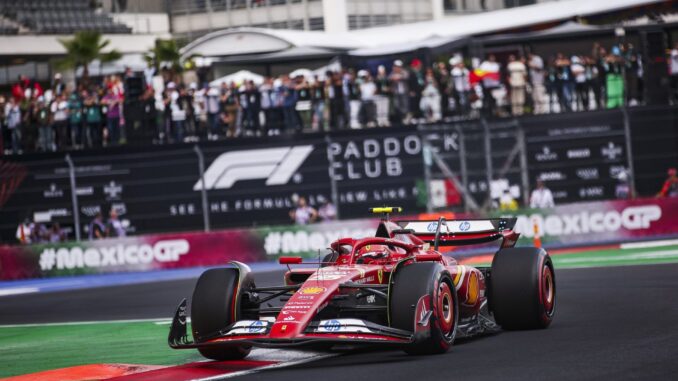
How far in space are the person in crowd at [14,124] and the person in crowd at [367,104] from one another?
30.1ft

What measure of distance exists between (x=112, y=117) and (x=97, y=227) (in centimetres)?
289

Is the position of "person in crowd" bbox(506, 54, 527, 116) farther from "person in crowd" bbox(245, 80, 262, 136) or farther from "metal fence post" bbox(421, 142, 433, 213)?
"person in crowd" bbox(245, 80, 262, 136)

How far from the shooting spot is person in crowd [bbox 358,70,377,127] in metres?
30.6

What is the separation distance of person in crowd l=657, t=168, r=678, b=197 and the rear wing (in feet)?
51.5

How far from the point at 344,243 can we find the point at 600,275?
9122 mm

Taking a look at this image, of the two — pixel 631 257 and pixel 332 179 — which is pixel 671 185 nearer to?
pixel 631 257

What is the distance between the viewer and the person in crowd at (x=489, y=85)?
30000 mm

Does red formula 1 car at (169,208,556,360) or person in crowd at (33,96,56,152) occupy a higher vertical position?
person in crowd at (33,96,56,152)

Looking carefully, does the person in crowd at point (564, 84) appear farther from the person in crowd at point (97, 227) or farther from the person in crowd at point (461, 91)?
the person in crowd at point (97, 227)

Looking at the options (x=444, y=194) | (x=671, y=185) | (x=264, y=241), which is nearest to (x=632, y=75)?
(x=671, y=185)

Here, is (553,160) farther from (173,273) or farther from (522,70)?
(173,273)

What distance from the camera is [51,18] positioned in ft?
169

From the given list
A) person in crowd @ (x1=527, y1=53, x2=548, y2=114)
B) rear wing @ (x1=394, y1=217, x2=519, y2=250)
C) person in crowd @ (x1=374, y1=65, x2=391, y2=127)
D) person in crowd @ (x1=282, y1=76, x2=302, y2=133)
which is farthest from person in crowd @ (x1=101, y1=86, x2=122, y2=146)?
rear wing @ (x1=394, y1=217, x2=519, y2=250)

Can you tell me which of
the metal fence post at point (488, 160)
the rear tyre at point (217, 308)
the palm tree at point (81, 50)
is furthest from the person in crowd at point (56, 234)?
the rear tyre at point (217, 308)
